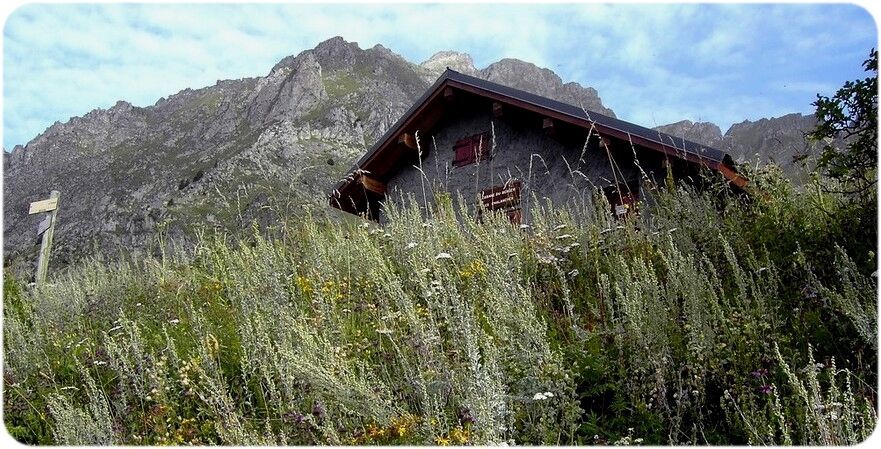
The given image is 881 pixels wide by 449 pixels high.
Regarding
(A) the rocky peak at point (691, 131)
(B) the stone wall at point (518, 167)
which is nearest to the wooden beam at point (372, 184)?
(B) the stone wall at point (518, 167)

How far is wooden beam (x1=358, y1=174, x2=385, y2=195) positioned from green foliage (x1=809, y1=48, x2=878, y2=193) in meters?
12.2

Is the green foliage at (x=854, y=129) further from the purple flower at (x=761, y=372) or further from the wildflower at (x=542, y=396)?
the wildflower at (x=542, y=396)

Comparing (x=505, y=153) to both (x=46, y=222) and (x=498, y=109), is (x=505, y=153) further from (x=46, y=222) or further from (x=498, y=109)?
(x=46, y=222)

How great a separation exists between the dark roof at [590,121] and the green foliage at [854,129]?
107 inches

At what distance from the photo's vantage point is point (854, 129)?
5637 millimetres

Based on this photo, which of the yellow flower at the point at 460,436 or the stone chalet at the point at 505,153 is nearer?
the yellow flower at the point at 460,436

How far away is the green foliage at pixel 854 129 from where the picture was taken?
17.8 feet

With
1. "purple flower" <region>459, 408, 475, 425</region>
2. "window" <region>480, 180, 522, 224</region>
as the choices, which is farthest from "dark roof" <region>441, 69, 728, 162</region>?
"purple flower" <region>459, 408, 475, 425</region>

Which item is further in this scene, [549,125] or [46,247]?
[549,125]

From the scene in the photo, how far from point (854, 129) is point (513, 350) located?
394cm

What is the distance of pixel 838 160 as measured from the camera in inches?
219

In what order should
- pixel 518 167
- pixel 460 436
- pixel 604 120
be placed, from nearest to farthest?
pixel 460 436 → pixel 604 120 → pixel 518 167

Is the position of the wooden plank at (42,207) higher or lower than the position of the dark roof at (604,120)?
lower

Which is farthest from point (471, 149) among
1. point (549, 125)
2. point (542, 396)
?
point (542, 396)
